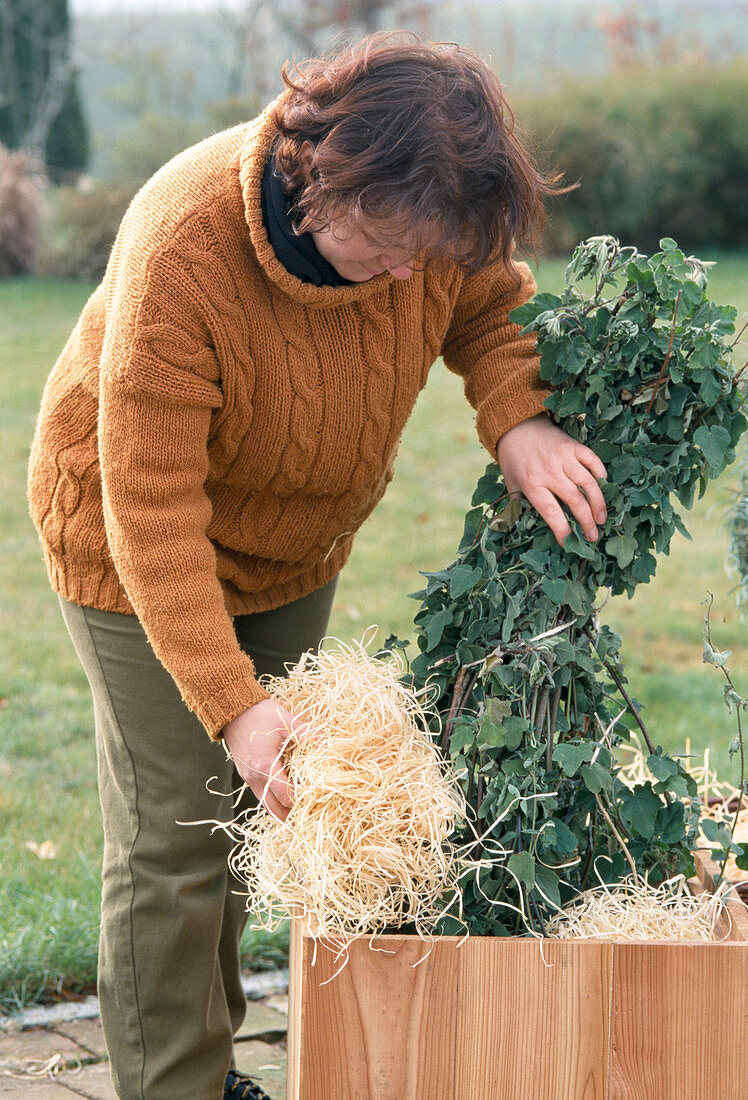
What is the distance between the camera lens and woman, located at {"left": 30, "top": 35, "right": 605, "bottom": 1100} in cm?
140

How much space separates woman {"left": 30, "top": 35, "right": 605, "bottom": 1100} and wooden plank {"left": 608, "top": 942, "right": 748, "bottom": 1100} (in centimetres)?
48

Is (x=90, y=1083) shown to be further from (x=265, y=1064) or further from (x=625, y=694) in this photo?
(x=625, y=694)

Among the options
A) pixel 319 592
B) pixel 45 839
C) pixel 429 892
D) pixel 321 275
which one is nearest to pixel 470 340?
pixel 321 275

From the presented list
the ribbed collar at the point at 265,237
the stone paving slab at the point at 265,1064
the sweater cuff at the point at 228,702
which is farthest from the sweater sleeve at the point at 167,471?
the stone paving slab at the point at 265,1064

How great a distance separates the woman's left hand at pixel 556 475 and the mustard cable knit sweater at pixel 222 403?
4cm

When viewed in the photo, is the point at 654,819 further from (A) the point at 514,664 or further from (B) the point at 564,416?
(B) the point at 564,416

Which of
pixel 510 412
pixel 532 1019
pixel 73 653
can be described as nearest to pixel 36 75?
pixel 73 653

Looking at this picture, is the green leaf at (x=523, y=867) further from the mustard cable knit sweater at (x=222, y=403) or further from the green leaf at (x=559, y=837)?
the mustard cable knit sweater at (x=222, y=403)

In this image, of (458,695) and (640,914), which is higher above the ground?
(458,695)

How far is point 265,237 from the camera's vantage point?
1506 mm

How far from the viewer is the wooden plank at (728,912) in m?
1.52

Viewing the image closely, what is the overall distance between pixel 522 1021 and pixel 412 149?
1.03 m

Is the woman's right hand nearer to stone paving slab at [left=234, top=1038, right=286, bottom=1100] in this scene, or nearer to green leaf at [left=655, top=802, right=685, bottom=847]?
green leaf at [left=655, top=802, right=685, bottom=847]

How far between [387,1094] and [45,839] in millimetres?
1794
